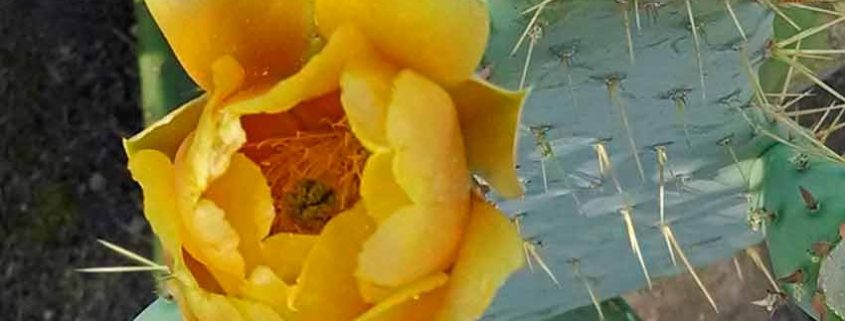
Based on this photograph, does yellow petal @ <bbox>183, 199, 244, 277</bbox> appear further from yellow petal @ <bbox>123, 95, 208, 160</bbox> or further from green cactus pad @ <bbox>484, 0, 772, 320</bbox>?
green cactus pad @ <bbox>484, 0, 772, 320</bbox>

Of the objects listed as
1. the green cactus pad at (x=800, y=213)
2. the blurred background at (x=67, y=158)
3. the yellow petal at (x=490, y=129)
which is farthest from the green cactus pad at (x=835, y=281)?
the blurred background at (x=67, y=158)

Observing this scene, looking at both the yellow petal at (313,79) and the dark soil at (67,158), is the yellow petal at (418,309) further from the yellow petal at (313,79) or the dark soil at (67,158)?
the dark soil at (67,158)

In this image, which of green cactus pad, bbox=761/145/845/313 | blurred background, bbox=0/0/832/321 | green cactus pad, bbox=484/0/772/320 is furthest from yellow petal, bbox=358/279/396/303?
blurred background, bbox=0/0/832/321

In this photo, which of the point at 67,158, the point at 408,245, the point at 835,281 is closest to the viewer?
the point at 408,245

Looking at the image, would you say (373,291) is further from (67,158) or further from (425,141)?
(67,158)

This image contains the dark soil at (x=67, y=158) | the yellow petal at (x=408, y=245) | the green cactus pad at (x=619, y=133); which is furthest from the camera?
the dark soil at (x=67, y=158)

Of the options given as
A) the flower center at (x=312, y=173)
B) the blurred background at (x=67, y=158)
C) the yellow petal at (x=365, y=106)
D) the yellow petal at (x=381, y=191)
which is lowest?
the blurred background at (x=67, y=158)

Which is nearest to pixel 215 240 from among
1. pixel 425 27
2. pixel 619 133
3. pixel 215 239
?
pixel 215 239
